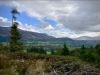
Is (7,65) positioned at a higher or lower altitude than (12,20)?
lower

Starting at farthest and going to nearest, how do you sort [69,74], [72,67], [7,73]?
[72,67], [69,74], [7,73]

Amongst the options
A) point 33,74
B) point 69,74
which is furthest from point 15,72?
point 69,74

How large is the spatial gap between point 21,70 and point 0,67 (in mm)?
973

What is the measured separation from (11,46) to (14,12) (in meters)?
8.58

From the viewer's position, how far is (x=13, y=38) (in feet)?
131

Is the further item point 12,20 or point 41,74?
point 12,20

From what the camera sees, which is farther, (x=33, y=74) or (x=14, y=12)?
(x=14, y=12)

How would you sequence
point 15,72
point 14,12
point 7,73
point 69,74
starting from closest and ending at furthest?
point 7,73, point 15,72, point 69,74, point 14,12

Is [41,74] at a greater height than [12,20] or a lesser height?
lesser

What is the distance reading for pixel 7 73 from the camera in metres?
5.95

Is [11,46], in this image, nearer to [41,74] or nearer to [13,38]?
[13,38]

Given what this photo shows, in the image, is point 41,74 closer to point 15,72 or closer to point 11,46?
point 15,72

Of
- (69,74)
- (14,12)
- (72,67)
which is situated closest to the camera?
(69,74)

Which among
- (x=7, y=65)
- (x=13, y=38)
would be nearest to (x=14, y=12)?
(x=13, y=38)
